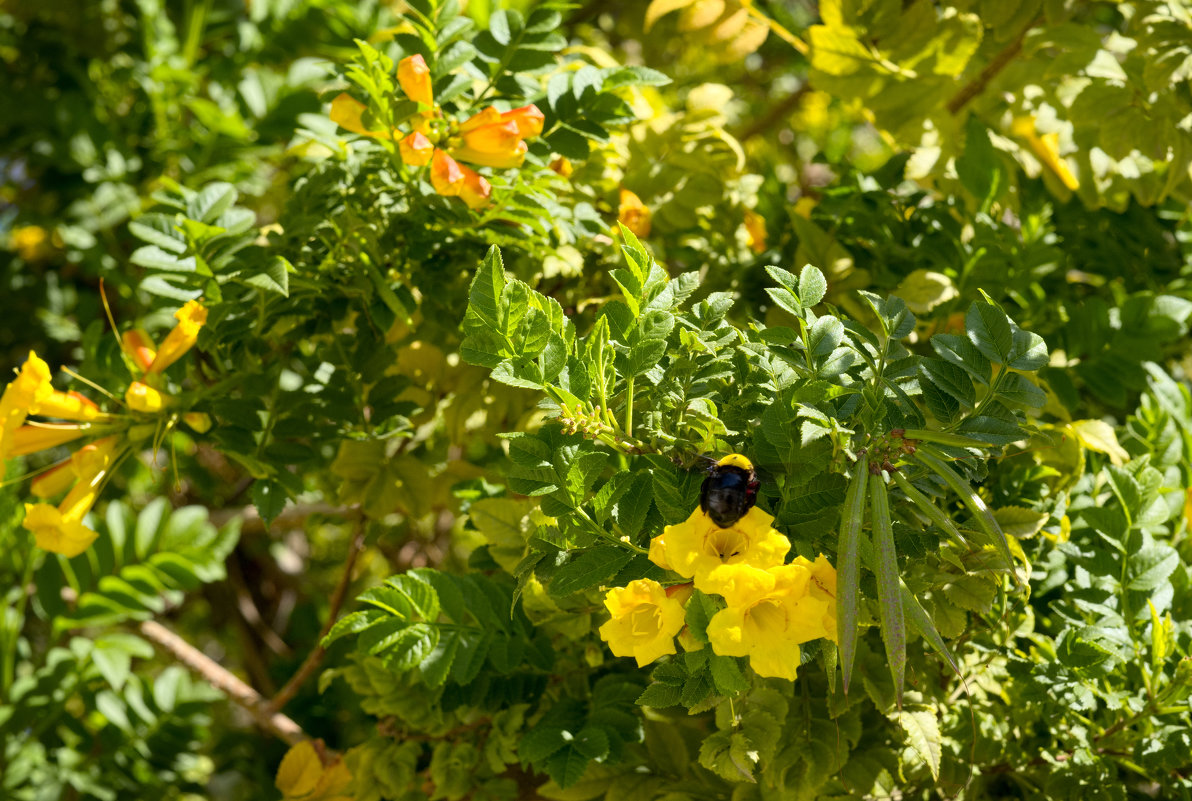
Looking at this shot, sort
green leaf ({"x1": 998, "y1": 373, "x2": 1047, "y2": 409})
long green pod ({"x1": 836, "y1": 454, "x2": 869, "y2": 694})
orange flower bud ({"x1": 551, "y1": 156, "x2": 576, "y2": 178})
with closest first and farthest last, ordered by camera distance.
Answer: long green pod ({"x1": 836, "y1": 454, "x2": 869, "y2": 694}), green leaf ({"x1": 998, "y1": 373, "x2": 1047, "y2": 409}), orange flower bud ({"x1": 551, "y1": 156, "x2": 576, "y2": 178})

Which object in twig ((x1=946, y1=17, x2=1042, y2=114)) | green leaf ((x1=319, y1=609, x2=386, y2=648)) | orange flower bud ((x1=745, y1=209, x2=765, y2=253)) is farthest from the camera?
twig ((x1=946, y1=17, x2=1042, y2=114))

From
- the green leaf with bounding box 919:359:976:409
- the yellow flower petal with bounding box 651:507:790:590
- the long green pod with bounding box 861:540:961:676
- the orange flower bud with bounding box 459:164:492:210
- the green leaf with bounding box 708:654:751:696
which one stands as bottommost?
the green leaf with bounding box 708:654:751:696

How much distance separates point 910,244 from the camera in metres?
1.25

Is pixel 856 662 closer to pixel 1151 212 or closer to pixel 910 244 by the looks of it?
pixel 910 244

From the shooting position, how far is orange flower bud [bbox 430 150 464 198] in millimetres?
922

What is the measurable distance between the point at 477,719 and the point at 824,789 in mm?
378

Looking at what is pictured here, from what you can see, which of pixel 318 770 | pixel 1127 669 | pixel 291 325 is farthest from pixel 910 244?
pixel 318 770

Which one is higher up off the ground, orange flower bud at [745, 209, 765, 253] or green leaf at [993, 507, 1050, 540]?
orange flower bud at [745, 209, 765, 253]

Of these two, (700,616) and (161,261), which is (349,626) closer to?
(700,616)

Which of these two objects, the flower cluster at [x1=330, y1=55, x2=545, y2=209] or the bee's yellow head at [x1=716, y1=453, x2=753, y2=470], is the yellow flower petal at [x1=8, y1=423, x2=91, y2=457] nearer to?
the flower cluster at [x1=330, y1=55, x2=545, y2=209]

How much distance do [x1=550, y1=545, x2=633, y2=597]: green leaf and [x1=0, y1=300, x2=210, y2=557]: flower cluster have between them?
49 centimetres

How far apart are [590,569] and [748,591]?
0.14m

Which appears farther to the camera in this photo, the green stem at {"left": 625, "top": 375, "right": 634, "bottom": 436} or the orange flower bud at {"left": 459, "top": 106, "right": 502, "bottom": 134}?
the orange flower bud at {"left": 459, "top": 106, "right": 502, "bottom": 134}

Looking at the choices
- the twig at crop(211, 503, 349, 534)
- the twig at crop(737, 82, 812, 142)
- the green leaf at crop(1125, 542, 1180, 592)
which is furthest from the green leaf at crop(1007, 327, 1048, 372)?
the twig at crop(737, 82, 812, 142)
